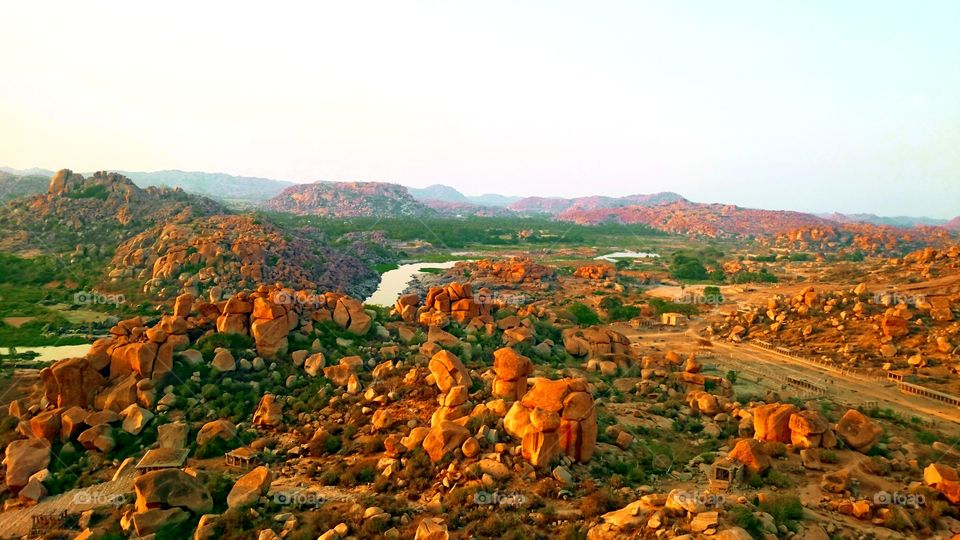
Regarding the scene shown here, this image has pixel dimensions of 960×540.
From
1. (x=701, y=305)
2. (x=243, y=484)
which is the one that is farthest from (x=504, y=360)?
(x=701, y=305)

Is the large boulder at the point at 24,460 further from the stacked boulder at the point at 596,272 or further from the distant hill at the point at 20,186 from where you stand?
the distant hill at the point at 20,186

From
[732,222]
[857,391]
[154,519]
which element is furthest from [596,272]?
[732,222]

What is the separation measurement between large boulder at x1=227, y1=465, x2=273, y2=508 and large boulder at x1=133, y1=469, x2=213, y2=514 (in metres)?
0.57

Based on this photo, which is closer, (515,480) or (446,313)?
(515,480)

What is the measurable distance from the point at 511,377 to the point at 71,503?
11880 mm

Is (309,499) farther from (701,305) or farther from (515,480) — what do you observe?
(701,305)

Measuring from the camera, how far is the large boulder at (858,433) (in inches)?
615

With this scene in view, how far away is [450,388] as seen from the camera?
699 inches

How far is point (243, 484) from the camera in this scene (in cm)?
1255

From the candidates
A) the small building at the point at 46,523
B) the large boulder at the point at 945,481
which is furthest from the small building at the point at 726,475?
the small building at the point at 46,523

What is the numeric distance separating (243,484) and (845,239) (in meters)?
140

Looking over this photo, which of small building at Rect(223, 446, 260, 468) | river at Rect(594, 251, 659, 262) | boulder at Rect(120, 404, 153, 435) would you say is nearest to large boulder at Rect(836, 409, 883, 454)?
small building at Rect(223, 446, 260, 468)

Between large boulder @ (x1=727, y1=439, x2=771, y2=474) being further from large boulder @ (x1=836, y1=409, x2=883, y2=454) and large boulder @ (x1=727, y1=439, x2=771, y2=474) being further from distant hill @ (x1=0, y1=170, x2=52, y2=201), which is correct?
distant hill @ (x1=0, y1=170, x2=52, y2=201)

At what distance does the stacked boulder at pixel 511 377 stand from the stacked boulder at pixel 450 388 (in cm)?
108
